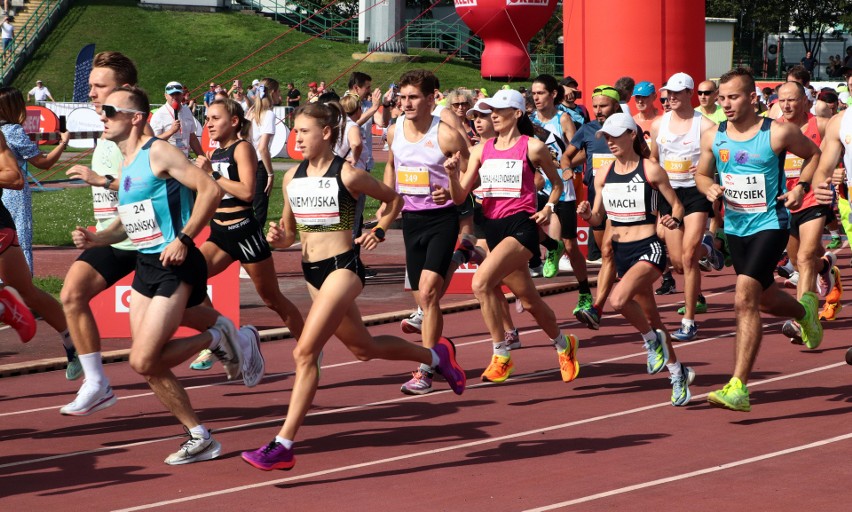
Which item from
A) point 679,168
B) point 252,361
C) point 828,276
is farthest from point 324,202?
point 828,276

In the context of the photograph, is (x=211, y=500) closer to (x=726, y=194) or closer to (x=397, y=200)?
(x=397, y=200)

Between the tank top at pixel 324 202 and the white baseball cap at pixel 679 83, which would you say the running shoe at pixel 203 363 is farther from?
the white baseball cap at pixel 679 83

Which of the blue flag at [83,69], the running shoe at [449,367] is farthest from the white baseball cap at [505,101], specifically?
the blue flag at [83,69]

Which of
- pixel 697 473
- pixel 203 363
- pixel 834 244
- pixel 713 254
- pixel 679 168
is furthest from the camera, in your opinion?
pixel 834 244

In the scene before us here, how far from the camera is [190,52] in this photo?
57750 millimetres

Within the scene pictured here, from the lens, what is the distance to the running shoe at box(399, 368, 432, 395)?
8.88 meters

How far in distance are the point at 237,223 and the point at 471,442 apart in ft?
9.04

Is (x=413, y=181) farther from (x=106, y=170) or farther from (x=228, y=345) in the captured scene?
(x=228, y=345)

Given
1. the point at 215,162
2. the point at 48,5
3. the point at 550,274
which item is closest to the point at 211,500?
the point at 215,162

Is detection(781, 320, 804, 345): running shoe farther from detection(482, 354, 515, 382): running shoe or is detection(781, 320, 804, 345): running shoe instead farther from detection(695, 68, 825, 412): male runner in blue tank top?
detection(482, 354, 515, 382): running shoe

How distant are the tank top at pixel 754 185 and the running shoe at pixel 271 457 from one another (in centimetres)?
344

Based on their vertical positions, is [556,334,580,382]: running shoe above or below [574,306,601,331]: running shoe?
below

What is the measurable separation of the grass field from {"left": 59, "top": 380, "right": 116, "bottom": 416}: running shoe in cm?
4510

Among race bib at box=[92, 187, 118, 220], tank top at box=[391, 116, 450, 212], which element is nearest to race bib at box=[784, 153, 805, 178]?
tank top at box=[391, 116, 450, 212]
